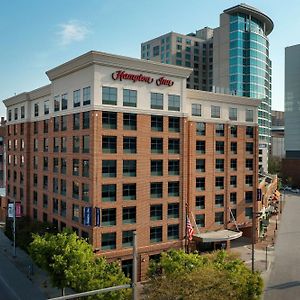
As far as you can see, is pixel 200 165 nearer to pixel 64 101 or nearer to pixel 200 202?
pixel 200 202

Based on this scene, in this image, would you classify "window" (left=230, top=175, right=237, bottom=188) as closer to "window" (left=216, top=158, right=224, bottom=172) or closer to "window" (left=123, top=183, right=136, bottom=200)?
"window" (left=216, top=158, right=224, bottom=172)

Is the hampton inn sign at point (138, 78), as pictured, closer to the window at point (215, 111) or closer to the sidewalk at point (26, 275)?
the window at point (215, 111)

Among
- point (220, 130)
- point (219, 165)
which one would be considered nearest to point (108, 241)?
point (219, 165)

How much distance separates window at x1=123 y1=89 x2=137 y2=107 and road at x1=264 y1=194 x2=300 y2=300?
26010 millimetres

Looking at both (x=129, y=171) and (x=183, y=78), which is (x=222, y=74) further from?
(x=129, y=171)

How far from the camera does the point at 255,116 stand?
61.7 metres

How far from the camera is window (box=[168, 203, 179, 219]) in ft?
161

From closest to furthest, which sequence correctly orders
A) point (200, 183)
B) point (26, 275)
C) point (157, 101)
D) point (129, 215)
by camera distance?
point (129, 215), point (26, 275), point (157, 101), point (200, 183)

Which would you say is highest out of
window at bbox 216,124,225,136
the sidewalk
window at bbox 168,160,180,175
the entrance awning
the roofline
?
the roofline

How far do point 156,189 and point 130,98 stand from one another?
470 inches

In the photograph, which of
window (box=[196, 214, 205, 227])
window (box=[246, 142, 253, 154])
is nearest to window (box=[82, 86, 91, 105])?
window (box=[196, 214, 205, 227])

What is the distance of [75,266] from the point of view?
1330 inches

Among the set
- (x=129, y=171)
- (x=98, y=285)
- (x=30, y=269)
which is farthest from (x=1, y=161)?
(x=98, y=285)

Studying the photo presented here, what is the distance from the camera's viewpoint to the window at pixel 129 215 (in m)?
44.9
